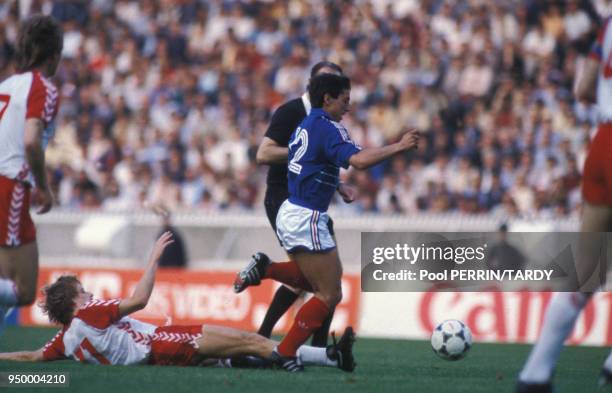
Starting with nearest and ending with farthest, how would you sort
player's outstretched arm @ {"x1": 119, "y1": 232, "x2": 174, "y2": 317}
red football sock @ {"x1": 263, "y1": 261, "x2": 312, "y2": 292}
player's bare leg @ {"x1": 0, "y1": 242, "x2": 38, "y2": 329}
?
player's bare leg @ {"x1": 0, "y1": 242, "x2": 38, "y2": 329} < player's outstretched arm @ {"x1": 119, "y1": 232, "x2": 174, "y2": 317} < red football sock @ {"x1": 263, "y1": 261, "x2": 312, "y2": 292}

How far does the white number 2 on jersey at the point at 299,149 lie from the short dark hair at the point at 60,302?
6.35 ft

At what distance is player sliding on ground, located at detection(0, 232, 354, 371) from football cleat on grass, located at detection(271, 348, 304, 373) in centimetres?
4

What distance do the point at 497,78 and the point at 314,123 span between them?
35.4 feet

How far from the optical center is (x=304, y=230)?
8664mm

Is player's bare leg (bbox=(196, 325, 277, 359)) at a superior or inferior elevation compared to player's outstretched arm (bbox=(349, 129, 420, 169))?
inferior

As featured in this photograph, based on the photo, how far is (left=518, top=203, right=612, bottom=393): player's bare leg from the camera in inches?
255

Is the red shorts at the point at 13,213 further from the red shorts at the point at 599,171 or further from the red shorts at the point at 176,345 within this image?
the red shorts at the point at 599,171

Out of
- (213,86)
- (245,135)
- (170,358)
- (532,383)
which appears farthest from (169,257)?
(532,383)

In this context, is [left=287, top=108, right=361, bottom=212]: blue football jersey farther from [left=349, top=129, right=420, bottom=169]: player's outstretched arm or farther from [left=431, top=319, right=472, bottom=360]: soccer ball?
[left=431, top=319, right=472, bottom=360]: soccer ball

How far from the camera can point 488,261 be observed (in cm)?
1592

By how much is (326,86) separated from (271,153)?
92cm

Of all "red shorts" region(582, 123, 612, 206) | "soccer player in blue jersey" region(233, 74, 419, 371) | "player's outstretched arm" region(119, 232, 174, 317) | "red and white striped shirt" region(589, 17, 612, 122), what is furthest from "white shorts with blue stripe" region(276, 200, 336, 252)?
"red and white striped shirt" region(589, 17, 612, 122)

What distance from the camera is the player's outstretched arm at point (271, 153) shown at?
9.40m

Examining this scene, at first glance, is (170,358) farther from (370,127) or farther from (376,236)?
(370,127)
